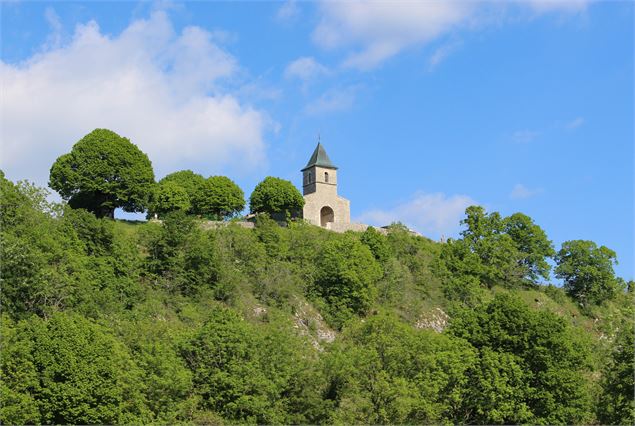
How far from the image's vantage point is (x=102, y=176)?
6284 centimetres

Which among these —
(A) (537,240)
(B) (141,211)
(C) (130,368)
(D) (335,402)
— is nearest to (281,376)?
(D) (335,402)

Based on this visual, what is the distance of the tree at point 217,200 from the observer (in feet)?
229

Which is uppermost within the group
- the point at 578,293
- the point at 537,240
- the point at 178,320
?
the point at 537,240

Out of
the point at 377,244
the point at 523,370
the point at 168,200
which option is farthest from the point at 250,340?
the point at 168,200

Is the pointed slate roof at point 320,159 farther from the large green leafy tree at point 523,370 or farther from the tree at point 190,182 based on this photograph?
the large green leafy tree at point 523,370

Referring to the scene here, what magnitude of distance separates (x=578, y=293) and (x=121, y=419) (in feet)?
176

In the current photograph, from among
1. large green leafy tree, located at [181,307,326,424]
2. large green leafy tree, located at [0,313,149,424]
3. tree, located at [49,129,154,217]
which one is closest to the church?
tree, located at [49,129,154,217]

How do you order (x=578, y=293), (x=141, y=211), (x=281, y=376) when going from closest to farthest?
(x=281, y=376), (x=141, y=211), (x=578, y=293)

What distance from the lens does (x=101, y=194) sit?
63.8m

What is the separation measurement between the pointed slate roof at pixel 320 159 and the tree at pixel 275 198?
8251 millimetres

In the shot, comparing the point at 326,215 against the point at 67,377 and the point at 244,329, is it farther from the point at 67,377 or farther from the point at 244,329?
the point at 67,377

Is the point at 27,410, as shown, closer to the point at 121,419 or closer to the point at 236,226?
the point at 121,419

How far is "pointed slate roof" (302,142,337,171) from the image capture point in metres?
81.2

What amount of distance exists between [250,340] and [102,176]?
28.0 metres
